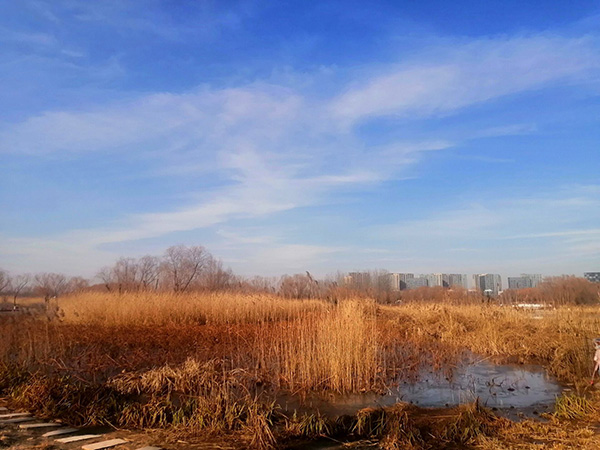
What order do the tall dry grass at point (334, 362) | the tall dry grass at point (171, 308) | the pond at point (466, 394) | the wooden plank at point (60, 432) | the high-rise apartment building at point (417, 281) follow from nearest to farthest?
1. the wooden plank at point (60, 432)
2. the pond at point (466, 394)
3. the tall dry grass at point (334, 362)
4. the tall dry grass at point (171, 308)
5. the high-rise apartment building at point (417, 281)

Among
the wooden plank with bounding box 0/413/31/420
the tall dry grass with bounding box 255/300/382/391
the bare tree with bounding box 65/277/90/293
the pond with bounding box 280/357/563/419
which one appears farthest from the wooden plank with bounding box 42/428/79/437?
the bare tree with bounding box 65/277/90/293

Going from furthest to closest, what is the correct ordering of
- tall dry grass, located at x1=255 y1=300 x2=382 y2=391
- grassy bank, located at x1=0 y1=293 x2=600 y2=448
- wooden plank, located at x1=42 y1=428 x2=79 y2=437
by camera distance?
tall dry grass, located at x1=255 y1=300 x2=382 y2=391 → grassy bank, located at x1=0 y1=293 x2=600 y2=448 → wooden plank, located at x1=42 y1=428 x2=79 y2=437

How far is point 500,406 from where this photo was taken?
6.66 m

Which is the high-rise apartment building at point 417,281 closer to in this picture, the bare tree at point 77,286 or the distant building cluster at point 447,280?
the distant building cluster at point 447,280

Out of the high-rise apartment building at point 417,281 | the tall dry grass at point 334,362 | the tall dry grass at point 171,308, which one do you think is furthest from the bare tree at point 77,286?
the high-rise apartment building at point 417,281

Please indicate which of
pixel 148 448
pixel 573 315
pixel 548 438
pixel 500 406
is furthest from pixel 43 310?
pixel 573 315

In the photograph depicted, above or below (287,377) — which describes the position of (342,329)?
above

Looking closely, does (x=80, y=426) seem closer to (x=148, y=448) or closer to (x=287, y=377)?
(x=148, y=448)

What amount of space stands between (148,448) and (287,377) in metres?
3.33

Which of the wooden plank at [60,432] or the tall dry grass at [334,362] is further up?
the tall dry grass at [334,362]

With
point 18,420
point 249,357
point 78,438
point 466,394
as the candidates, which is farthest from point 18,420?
point 466,394

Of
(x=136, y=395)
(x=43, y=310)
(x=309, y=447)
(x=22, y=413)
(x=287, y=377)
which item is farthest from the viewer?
(x=43, y=310)

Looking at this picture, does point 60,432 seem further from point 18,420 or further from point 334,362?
point 334,362

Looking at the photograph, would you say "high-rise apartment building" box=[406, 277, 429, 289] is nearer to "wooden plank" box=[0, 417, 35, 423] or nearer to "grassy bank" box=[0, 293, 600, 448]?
"grassy bank" box=[0, 293, 600, 448]
